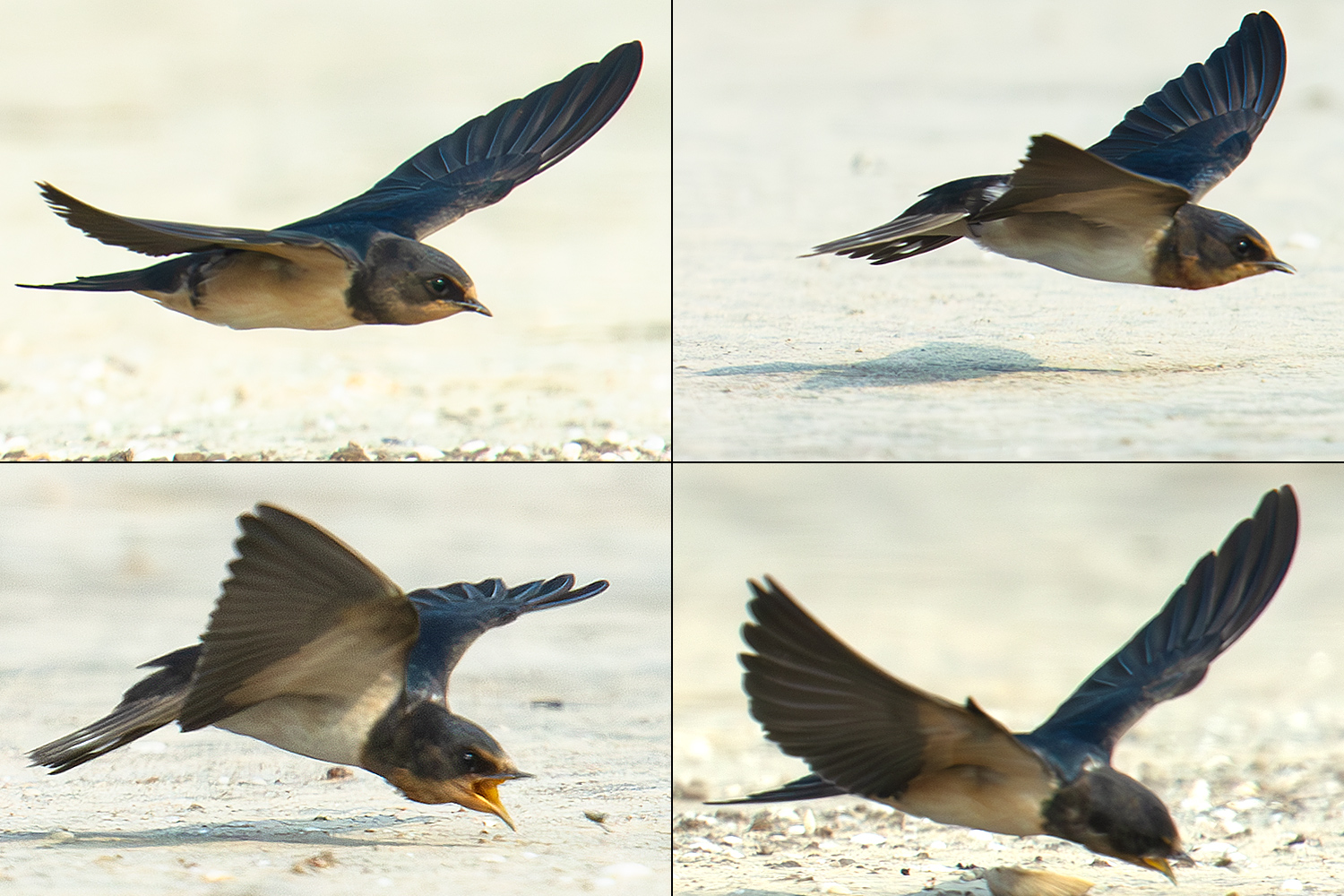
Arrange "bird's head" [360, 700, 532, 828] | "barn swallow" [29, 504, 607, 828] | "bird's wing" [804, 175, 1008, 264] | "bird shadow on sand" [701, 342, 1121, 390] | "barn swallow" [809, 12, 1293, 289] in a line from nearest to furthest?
"barn swallow" [29, 504, 607, 828] < "bird's head" [360, 700, 532, 828] < "barn swallow" [809, 12, 1293, 289] < "bird's wing" [804, 175, 1008, 264] < "bird shadow on sand" [701, 342, 1121, 390]

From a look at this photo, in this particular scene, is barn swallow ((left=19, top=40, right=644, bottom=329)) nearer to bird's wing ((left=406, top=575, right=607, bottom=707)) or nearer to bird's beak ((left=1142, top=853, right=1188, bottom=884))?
bird's wing ((left=406, top=575, right=607, bottom=707))

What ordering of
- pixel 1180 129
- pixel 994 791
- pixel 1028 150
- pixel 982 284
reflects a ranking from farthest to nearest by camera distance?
pixel 982 284 → pixel 1180 129 → pixel 1028 150 → pixel 994 791

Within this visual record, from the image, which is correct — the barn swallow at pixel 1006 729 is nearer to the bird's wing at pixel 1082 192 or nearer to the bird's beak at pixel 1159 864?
the bird's beak at pixel 1159 864

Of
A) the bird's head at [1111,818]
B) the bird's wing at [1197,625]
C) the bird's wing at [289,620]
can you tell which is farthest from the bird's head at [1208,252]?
the bird's wing at [289,620]

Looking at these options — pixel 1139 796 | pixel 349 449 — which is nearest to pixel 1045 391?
pixel 1139 796

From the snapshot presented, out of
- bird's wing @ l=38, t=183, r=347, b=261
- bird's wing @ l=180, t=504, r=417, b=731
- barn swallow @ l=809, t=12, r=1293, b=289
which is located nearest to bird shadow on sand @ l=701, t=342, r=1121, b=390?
barn swallow @ l=809, t=12, r=1293, b=289

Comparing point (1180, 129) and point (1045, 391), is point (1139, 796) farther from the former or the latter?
point (1180, 129)

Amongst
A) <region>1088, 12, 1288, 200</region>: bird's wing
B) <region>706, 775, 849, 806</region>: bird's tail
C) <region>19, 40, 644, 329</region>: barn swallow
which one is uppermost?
<region>1088, 12, 1288, 200</region>: bird's wing
